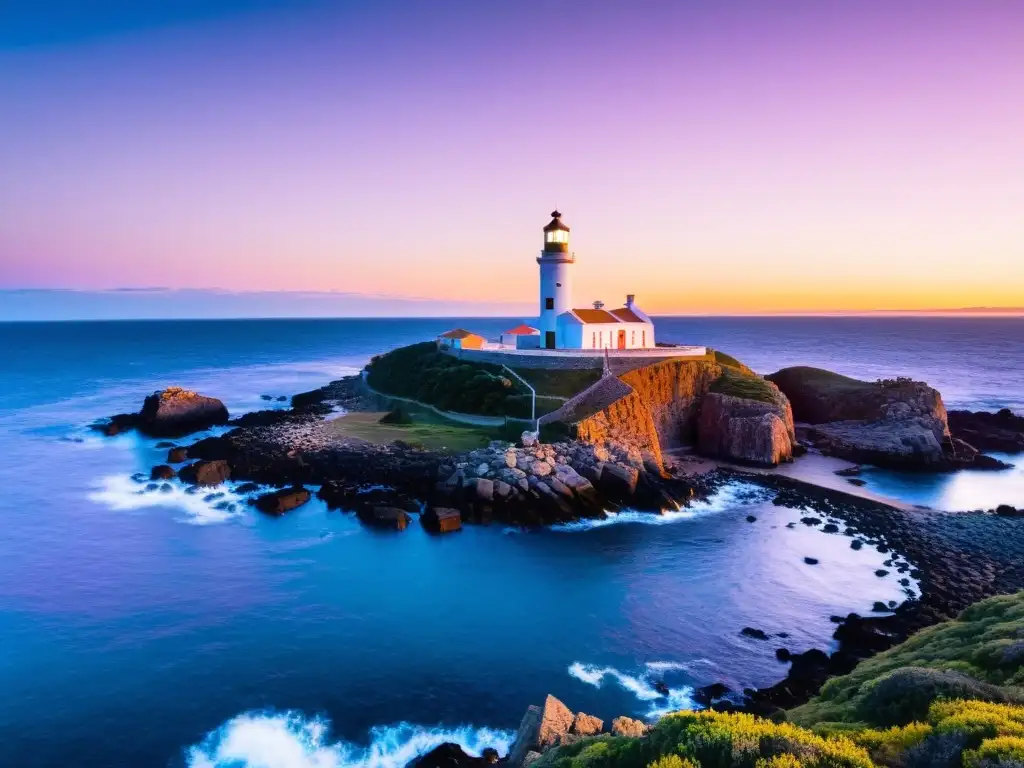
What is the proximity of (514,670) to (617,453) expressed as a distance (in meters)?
21.0

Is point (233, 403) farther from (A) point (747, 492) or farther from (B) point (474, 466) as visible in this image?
(A) point (747, 492)

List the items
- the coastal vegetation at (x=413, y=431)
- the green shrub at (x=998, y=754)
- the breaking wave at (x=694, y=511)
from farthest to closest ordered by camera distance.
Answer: the coastal vegetation at (x=413, y=431), the breaking wave at (x=694, y=511), the green shrub at (x=998, y=754)

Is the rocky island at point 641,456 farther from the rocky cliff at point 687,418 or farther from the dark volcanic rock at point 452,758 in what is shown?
the dark volcanic rock at point 452,758

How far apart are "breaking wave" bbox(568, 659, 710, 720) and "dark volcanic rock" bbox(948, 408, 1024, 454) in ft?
154

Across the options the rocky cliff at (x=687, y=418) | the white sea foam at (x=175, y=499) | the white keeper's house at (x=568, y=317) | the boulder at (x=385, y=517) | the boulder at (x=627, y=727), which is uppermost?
the white keeper's house at (x=568, y=317)

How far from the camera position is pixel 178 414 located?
5712 centimetres

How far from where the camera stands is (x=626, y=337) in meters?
56.6

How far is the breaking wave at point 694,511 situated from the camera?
112 ft

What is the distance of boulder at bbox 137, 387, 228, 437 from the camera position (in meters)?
56.2

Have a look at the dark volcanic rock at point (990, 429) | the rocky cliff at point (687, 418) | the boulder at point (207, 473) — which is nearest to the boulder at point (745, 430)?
the rocky cliff at point (687, 418)

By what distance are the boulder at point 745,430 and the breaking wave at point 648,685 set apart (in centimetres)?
2935

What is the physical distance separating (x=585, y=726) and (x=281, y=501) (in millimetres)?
25298

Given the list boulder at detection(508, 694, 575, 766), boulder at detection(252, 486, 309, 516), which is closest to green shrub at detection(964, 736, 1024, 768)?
boulder at detection(508, 694, 575, 766)

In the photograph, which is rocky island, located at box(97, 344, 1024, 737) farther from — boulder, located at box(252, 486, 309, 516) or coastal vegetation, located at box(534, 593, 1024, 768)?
coastal vegetation, located at box(534, 593, 1024, 768)
